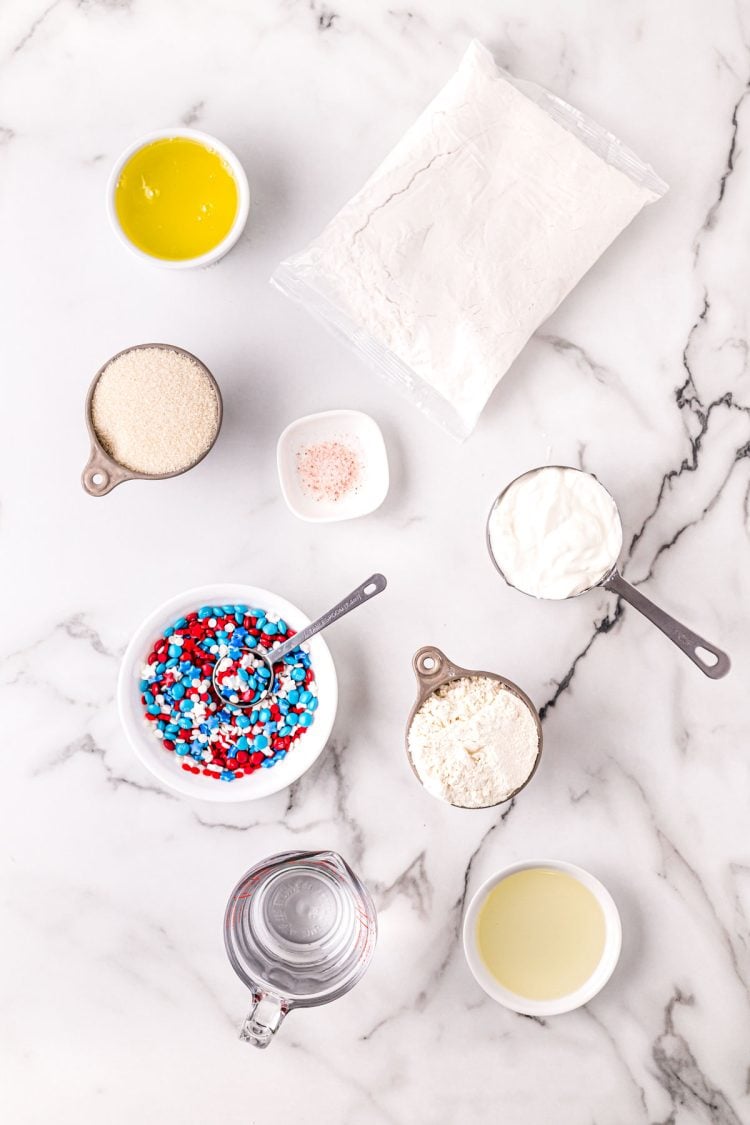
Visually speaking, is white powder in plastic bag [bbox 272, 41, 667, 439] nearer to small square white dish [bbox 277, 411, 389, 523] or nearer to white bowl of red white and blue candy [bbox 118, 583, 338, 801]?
small square white dish [bbox 277, 411, 389, 523]

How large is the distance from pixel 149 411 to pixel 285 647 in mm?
408

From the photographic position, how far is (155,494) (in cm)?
152

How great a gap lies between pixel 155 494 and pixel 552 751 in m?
0.76

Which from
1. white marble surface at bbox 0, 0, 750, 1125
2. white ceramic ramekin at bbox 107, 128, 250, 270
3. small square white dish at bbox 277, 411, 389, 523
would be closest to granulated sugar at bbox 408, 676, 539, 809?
white marble surface at bbox 0, 0, 750, 1125

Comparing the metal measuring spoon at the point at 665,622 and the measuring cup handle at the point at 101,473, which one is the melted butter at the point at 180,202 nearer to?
the measuring cup handle at the point at 101,473

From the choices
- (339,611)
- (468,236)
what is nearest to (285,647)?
(339,611)

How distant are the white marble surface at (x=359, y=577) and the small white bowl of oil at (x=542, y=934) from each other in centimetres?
6

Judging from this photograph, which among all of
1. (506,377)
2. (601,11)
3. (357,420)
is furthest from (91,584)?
(601,11)

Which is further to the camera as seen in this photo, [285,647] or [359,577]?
[359,577]

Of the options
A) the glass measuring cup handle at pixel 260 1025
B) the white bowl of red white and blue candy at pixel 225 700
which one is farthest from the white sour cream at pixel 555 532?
the glass measuring cup handle at pixel 260 1025

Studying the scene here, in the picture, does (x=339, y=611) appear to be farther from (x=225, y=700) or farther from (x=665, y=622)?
(x=665, y=622)

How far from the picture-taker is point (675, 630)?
139cm

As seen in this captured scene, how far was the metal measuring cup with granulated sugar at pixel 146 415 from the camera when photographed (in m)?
1.41

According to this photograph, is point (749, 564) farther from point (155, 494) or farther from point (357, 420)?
point (155, 494)
